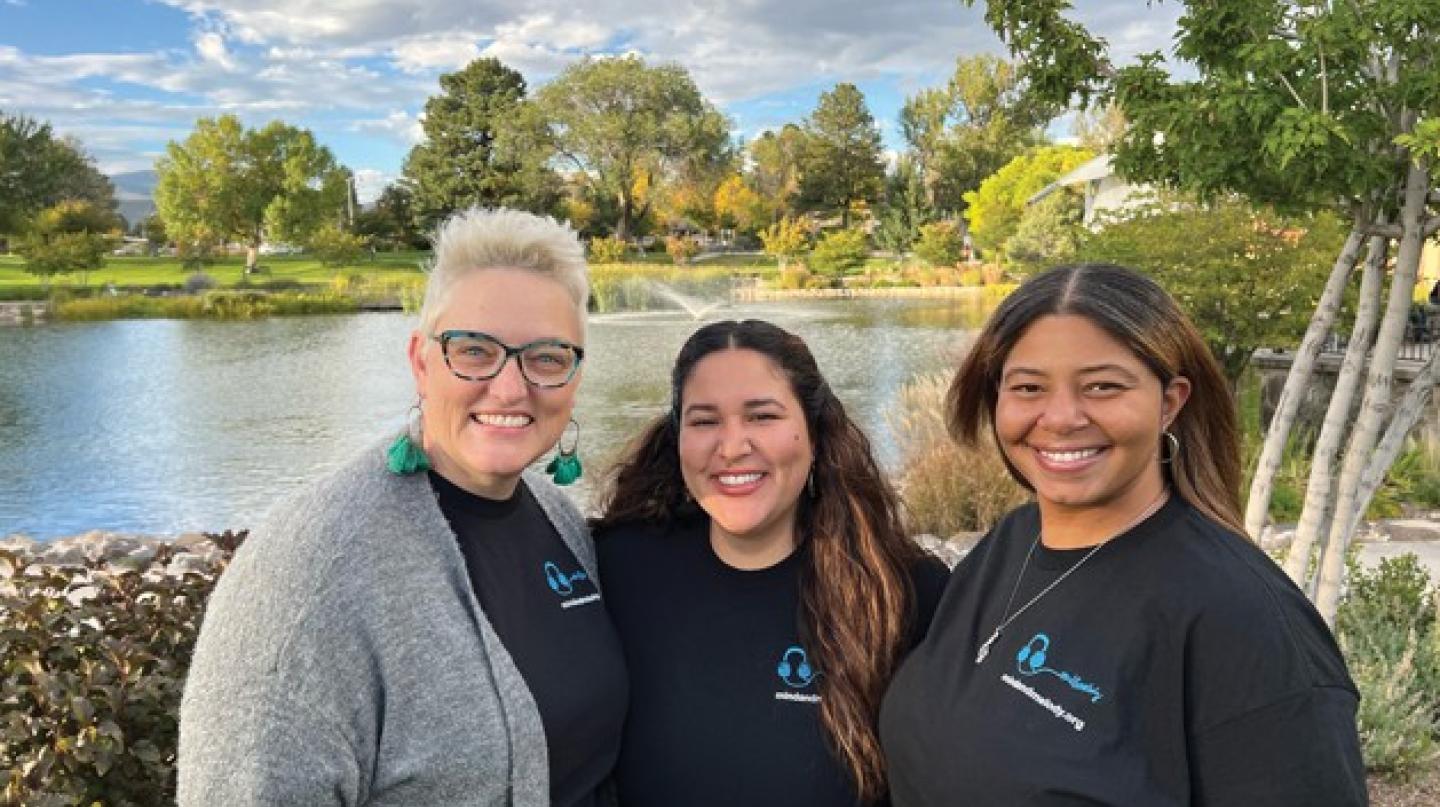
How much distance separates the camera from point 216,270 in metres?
51.2

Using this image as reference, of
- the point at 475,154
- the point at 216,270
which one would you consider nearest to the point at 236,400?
the point at 216,270

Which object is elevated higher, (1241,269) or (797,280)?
(1241,269)

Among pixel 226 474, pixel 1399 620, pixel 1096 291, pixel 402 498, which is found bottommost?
pixel 226 474

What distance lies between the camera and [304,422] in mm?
15766

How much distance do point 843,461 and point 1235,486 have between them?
2.84 ft

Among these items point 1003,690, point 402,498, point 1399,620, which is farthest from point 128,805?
point 1399,620

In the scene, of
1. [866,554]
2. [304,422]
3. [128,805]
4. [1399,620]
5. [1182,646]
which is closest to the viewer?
[1182,646]

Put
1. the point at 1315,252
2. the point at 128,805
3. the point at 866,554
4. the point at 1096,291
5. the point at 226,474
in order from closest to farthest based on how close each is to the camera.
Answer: the point at 1096,291 → the point at 866,554 → the point at 128,805 → the point at 1315,252 → the point at 226,474

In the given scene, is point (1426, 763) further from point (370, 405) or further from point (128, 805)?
point (370, 405)

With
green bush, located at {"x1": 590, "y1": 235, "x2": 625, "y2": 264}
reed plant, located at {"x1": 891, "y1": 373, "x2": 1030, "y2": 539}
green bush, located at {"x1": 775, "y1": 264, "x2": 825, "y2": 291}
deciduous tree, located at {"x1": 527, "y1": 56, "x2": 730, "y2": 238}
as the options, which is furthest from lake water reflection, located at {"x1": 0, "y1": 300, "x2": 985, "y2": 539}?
deciduous tree, located at {"x1": 527, "y1": 56, "x2": 730, "y2": 238}

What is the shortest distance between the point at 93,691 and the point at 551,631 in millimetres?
1369

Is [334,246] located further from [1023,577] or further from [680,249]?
[1023,577]

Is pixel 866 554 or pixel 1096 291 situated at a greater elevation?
pixel 1096 291

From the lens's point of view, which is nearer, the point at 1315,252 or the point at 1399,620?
the point at 1399,620
